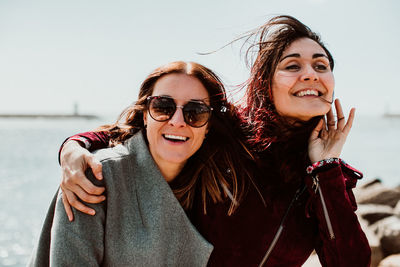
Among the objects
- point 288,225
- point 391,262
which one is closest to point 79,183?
point 288,225

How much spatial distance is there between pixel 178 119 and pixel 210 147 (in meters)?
0.47

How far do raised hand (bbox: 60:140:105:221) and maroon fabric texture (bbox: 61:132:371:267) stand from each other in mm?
323

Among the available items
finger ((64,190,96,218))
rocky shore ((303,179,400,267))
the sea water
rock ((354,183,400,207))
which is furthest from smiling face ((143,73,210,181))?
rock ((354,183,400,207))

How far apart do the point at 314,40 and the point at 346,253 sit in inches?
62.0

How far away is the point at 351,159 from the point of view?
52.5ft

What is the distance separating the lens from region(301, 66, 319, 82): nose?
6.92 ft

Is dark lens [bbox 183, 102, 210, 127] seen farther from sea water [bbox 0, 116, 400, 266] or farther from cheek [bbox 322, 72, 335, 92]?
sea water [bbox 0, 116, 400, 266]

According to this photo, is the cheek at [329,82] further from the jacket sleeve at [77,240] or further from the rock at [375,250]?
the rock at [375,250]

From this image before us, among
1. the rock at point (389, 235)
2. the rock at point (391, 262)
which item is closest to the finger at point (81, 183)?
the rock at point (391, 262)

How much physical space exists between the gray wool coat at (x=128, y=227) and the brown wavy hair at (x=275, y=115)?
82 centimetres

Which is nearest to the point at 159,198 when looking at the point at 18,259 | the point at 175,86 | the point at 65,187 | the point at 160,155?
the point at 160,155

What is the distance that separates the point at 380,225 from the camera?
209 inches

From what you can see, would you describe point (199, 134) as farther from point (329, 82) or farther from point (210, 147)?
point (329, 82)

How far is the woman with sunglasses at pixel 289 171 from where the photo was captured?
1.91 meters
